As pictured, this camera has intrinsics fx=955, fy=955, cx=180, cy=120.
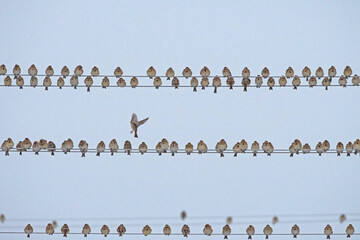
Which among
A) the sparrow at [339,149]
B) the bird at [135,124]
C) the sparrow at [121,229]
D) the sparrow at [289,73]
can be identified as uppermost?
the sparrow at [289,73]

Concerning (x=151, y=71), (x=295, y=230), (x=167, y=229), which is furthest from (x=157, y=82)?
(x=295, y=230)

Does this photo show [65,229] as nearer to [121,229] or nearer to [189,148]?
[121,229]

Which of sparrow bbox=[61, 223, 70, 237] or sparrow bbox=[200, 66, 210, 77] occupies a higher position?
sparrow bbox=[200, 66, 210, 77]

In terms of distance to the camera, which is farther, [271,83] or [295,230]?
[295,230]

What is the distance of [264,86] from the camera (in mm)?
24984

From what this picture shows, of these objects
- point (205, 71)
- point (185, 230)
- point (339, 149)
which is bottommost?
point (185, 230)

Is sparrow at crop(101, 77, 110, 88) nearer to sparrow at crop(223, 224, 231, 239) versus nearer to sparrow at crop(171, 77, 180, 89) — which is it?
sparrow at crop(171, 77, 180, 89)

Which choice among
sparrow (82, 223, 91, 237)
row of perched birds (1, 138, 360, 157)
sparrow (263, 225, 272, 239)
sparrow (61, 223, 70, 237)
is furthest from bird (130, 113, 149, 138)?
sparrow (263, 225, 272, 239)

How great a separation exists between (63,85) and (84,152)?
204 cm

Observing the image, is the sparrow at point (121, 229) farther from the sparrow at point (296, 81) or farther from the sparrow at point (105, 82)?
the sparrow at point (296, 81)

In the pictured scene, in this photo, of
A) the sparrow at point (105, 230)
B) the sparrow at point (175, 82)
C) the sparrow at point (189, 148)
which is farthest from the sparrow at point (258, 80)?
the sparrow at point (105, 230)

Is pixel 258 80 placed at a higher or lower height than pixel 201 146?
higher

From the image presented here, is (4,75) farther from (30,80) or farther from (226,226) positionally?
(226,226)

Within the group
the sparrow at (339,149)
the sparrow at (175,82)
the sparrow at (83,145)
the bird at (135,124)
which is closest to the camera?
the sparrow at (339,149)
